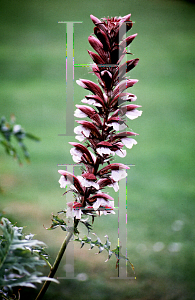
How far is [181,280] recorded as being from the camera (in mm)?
917

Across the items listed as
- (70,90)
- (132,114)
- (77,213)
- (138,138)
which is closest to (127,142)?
(132,114)

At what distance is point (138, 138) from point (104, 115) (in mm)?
464

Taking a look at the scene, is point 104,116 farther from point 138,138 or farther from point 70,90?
point 138,138

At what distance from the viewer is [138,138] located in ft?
3.15

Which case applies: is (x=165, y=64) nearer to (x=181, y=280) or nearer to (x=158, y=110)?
(x=158, y=110)

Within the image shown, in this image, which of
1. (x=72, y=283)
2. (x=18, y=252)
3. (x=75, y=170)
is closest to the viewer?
(x=18, y=252)

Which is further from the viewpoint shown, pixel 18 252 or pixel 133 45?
pixel 133 45

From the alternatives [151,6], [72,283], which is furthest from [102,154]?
[151,6]

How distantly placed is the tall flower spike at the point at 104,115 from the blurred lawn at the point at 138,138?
1.36 ft

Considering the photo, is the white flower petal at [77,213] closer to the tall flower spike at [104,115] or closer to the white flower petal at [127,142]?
the tall flower spike at [104,115]

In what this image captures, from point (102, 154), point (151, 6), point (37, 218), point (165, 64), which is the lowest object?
point (37, 218)

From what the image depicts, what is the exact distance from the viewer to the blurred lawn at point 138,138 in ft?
2.99

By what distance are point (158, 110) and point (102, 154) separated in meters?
0.55

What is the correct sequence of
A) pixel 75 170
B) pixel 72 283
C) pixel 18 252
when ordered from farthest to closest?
pixel 72 283 < pixel 75 170 < pixel 18 252
